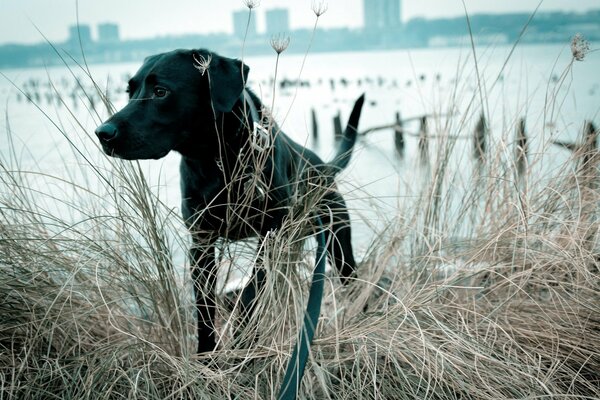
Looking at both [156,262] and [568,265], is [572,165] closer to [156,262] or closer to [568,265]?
[568,265]

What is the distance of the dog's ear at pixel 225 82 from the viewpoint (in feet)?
7.56

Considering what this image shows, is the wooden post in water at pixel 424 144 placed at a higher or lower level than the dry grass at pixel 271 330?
higher

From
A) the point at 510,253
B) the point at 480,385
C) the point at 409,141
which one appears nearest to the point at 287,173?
the point at 510,253

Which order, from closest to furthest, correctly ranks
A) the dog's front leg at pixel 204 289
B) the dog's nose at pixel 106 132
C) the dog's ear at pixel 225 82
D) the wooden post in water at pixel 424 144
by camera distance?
1. the dog's nose at pixel 106 132
2. the dog's ear at pixel 225 82
3. the dog's front leg at pixel 204 289
4. the wooden post in water at pixel 424 144

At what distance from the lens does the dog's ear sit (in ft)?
7.56

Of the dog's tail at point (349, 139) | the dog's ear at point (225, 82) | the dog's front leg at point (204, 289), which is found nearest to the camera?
the dog's ear at point (225, 82)

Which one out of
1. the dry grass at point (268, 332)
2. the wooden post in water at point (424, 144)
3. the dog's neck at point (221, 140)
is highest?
the dog's neck at point (221, 140)

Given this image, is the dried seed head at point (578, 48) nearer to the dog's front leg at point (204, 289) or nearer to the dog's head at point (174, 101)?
the dog's head at point (174, 101)

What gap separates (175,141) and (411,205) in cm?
144

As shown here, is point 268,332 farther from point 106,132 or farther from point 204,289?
point 106,132

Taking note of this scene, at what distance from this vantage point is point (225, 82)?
2.33 metres

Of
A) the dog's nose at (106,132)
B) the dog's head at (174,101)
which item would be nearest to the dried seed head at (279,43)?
the dog's head at (174,101)

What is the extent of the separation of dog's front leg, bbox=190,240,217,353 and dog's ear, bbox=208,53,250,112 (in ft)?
1.76

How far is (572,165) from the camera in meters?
2.98
